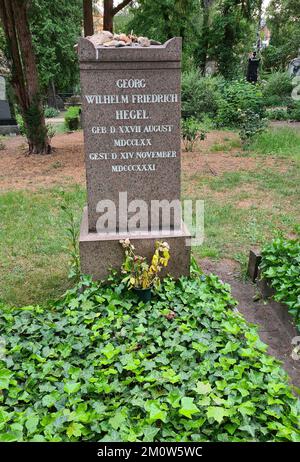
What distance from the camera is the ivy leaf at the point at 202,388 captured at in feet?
8.22

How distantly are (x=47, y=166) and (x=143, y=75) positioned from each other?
720 centimetres

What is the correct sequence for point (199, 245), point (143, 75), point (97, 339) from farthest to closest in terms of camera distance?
point (199, 245)
point (143, 75)
point (97, 339)

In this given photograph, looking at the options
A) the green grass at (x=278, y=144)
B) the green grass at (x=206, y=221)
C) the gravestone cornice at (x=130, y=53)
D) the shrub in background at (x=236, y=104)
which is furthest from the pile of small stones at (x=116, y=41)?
the shrub in background at (x=236, y=104)

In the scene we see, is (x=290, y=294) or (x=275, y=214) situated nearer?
(x=290, y=294)

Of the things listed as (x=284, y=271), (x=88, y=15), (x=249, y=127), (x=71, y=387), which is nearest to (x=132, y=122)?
Answer: (x=284, y=271)

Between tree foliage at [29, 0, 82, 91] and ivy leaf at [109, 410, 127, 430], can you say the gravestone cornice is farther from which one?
tree foliage at [29, 0, 82, 91]

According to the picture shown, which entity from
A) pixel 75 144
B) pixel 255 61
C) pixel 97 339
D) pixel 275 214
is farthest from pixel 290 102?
pixel 97 339

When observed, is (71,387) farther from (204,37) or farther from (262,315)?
(204,37)

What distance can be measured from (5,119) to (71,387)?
680 inches

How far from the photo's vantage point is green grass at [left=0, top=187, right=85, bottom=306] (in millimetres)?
4380

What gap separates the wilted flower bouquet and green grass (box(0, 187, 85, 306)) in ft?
3.05

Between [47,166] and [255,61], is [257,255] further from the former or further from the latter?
[255,61]

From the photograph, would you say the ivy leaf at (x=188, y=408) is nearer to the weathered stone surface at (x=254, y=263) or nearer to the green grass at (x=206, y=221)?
the green grass at (x=206, y=221)
